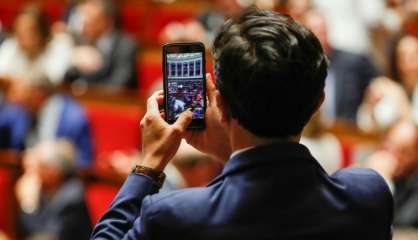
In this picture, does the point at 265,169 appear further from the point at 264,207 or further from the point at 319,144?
the point at 319,144

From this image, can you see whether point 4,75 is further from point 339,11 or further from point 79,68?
point 339,11

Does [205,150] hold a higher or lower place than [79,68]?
higher

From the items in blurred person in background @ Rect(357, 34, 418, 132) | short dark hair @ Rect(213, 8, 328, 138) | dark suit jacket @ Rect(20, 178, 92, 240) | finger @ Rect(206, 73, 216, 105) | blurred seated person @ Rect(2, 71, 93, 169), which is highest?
short dark hair @ Rect(213, 8, 328, 138)

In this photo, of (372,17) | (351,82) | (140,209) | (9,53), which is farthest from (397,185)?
(9,53)

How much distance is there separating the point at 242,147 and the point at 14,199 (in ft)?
4.40

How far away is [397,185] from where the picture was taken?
5.19ft

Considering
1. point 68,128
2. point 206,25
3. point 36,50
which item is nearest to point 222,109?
point 68,128

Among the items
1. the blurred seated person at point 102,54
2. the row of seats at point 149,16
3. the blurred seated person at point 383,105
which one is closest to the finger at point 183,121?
the blurred seated person at point 383,105

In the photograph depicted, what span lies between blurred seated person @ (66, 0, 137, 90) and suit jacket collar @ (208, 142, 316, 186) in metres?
1.83

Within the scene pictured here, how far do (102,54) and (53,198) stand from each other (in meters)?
0.76

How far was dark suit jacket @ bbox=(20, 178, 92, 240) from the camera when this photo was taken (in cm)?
166

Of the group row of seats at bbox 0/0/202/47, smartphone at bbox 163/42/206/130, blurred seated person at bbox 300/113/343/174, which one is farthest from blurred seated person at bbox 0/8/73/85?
smartphone at bbox 163/42/206/130

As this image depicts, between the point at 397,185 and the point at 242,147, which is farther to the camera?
the point at 397,185

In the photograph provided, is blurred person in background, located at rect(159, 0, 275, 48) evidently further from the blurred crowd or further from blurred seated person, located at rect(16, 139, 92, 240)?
blurred seated person, located at rect(16, 139, 92, 240)
